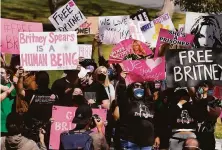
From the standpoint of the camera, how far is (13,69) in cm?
788

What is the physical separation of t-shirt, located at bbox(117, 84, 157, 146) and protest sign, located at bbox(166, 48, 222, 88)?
530mm

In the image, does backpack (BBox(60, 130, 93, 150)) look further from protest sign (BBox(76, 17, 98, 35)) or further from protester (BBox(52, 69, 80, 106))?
protest sign (BBox(76, 17, 98, 35))

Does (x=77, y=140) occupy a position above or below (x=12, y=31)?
below

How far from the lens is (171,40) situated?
26.5 feet

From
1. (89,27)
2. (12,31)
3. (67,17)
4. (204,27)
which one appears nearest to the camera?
(12,31)

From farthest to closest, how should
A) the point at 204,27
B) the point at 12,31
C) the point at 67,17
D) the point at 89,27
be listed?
1. the point at 204,27
2. the point at 89,27
3. the point at 67,17
4. the point at 12,31

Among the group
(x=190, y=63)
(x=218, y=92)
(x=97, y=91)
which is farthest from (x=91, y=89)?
(x=218, y=92)

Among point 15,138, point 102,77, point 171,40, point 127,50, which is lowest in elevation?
point 15,138

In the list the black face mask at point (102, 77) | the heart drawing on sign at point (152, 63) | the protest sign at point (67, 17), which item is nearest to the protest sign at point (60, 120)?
the black face mask at point (102, 77)

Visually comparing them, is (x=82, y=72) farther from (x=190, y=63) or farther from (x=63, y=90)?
(x=190, y=63)

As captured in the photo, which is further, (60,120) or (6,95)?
(60,120)

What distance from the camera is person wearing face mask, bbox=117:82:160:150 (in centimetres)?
798

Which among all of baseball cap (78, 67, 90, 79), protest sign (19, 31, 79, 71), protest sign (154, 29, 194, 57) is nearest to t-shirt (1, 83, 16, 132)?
protest sign (19, 31, 79, 71)

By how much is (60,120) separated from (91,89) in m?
0.58
